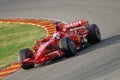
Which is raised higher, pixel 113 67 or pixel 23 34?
pixel 113 67

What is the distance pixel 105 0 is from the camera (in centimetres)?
2694

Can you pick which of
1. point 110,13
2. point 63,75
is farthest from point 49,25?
point 63,75

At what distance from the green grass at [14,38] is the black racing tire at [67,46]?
2611 mm

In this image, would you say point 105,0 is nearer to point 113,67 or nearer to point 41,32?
point 41,32

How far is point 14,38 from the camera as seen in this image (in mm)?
21766

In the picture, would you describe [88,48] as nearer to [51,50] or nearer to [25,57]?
[51,50]

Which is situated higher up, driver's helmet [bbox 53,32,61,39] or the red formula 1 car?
driver's helmet [bbox 53,32,61,39]

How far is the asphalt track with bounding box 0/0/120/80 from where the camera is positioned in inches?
489

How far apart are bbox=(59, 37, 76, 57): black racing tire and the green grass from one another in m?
2.61

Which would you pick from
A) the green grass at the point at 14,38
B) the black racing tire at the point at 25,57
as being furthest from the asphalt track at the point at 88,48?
the green grass at the point at 14,38

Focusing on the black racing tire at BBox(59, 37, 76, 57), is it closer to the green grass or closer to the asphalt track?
the asphalt track

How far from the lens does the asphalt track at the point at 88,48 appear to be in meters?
12.4

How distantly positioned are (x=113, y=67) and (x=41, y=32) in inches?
384

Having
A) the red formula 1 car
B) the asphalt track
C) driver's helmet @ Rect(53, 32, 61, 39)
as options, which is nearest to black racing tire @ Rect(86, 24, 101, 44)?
the asphalt track
